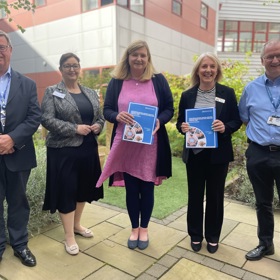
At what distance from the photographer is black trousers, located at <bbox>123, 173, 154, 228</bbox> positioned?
3.24 metres

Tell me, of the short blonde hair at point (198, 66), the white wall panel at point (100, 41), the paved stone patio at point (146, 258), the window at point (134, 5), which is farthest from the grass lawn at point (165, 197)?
the window at point (134, 5)

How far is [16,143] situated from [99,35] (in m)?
11.3

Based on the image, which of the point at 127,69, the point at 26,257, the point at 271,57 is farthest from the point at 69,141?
the point at 271,57

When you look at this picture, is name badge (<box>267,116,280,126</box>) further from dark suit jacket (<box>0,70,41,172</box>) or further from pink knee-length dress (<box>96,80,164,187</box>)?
dark suit jacket (<box>0,70,41,172</box>)

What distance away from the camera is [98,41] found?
13109 millimetres

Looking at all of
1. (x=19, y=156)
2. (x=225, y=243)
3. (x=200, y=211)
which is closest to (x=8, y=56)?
(x=19, y=156)

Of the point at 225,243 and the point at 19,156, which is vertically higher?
the point at 19,156

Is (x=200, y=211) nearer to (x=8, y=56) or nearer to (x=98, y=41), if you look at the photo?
(x=8, y=56)

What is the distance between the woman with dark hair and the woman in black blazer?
970mm

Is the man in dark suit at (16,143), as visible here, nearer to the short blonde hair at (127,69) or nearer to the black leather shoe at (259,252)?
the short blonde hair at (127,69)

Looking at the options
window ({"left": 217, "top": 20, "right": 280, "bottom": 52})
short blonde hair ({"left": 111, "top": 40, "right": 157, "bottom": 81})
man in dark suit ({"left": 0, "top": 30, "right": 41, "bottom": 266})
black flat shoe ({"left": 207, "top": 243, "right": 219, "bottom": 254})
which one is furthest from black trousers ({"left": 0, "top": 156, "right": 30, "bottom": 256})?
window ({"left": 217, "top": 20, "right": 280, "bottom": 52})

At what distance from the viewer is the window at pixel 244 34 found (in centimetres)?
2359

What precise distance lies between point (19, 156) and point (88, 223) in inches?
59.9

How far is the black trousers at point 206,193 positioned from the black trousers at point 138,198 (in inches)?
17.3
